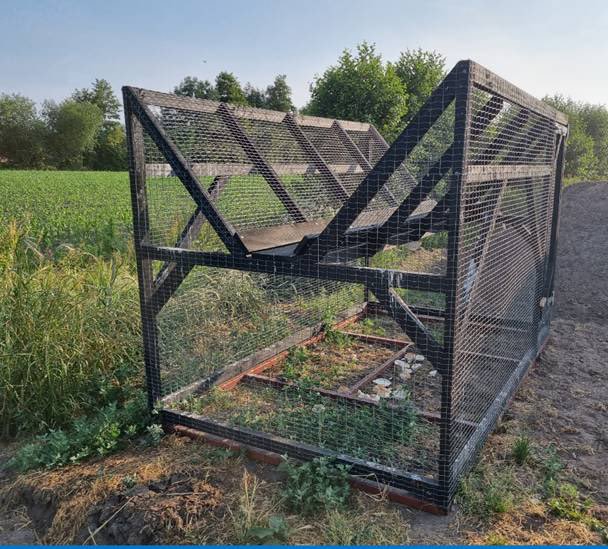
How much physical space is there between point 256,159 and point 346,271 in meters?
1.42

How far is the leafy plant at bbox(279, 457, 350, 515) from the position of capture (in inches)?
99.2

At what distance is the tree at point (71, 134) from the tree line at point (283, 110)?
0.11 metres

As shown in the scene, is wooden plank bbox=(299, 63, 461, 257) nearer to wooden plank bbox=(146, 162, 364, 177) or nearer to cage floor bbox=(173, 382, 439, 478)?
wooden plank bbox=(146, 162, 364, 177)

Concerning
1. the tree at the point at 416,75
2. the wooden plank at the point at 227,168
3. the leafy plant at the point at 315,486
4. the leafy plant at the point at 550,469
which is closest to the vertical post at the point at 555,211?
the leafy plant at the point at 550,469

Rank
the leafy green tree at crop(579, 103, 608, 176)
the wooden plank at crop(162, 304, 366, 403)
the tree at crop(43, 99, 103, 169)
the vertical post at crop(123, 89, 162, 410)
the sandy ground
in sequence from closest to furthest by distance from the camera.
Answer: the sandy ground < the vertical post at crop(123, 89, 162, 410) < the wooden plank at crop(162, 304, 366, 403) < the leafy green tree at crop(579, 103, 608, 176) < the tree at crop(43, 99, 103, 169)

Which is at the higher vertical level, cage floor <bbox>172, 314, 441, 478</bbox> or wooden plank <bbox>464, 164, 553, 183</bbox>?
wooden plank <bbox>464, 164, 553, 183</bbox>

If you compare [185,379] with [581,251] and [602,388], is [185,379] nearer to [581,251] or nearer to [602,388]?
[602,388]

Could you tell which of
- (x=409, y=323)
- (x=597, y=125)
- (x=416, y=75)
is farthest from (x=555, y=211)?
(x=597, y=125)

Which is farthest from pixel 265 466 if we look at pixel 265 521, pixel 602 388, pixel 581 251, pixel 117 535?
pixel 581 251

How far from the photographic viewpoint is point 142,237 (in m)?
3.25

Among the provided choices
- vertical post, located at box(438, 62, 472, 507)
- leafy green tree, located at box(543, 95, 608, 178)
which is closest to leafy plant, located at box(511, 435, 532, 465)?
vertical post, located at box(438, 62, 472, 507)

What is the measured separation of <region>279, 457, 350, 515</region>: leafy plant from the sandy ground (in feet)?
0.99

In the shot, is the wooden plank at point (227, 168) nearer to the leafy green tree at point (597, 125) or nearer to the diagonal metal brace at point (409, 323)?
the diagonal metal brace at point (409, 323)

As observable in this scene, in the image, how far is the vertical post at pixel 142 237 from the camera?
3086 mm
